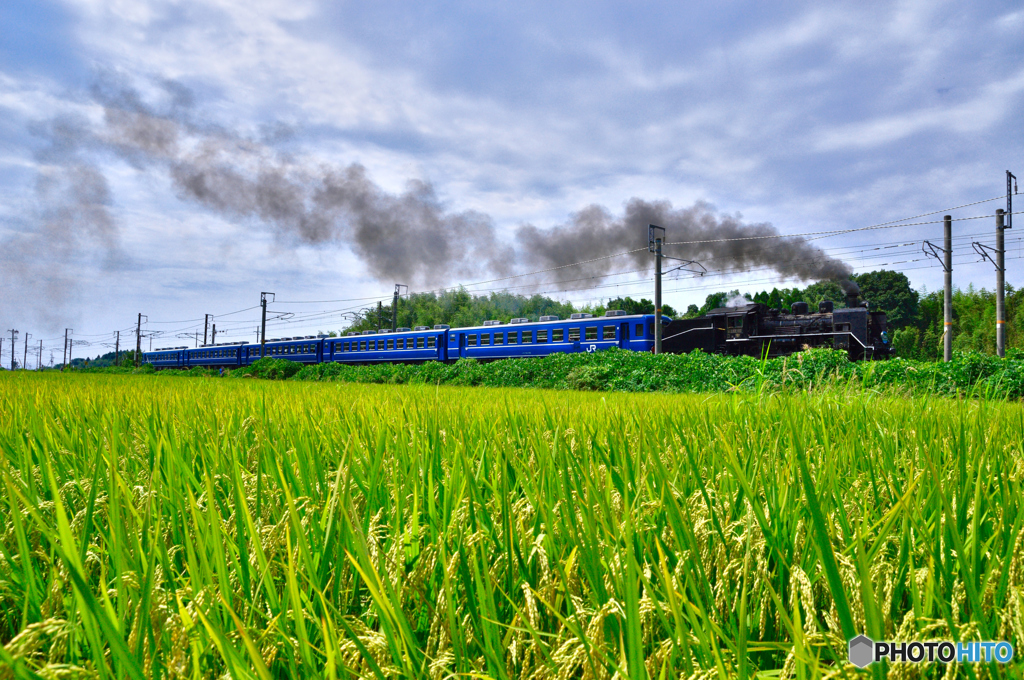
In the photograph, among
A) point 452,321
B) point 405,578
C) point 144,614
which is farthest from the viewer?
point 452,321

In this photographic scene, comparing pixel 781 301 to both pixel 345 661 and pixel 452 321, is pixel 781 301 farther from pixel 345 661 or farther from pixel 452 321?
pixel 345 661

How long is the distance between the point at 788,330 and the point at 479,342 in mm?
13977

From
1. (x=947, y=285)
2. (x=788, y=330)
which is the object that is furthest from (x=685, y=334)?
(x=947, y=285)

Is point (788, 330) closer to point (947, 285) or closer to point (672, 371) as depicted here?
point (947, 285)

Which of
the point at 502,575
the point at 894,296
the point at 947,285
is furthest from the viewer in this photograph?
the point at 894,296

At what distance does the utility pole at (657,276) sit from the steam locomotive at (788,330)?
3788 millimetres

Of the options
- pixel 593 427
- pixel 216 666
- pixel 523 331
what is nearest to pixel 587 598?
pixel 216 666

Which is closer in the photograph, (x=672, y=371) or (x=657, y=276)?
(x=672, y=371)

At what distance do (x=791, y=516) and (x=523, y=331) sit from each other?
23.0 m

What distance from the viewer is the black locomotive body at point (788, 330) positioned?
2183 cm

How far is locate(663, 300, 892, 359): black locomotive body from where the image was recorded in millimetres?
21828

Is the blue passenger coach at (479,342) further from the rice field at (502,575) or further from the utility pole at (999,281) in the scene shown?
the rice field at (502,575)

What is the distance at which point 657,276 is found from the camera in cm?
2123

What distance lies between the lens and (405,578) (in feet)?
2.87
